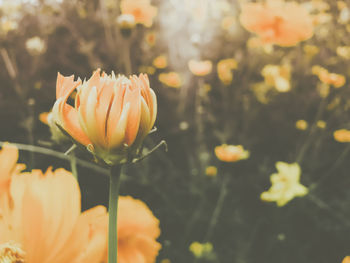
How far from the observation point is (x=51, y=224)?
0.57 feet

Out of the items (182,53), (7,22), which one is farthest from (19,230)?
(182,53)

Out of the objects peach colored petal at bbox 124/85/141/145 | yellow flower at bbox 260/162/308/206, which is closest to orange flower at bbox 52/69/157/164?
peach colored petal at bbox 124/85/141/145

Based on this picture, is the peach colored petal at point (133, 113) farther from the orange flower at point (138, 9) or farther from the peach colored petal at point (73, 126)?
the orange flower at point (138, 9)

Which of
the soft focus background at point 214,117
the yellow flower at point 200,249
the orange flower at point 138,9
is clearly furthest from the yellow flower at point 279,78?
the yellow flower at point 200,249

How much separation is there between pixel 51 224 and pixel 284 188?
0.54 meters

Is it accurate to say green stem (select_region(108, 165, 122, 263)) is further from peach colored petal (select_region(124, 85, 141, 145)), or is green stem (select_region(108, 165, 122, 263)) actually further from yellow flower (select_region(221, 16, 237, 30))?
yellow flower (select_region(221, 16, 237, 30))

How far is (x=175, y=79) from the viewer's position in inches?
52.2

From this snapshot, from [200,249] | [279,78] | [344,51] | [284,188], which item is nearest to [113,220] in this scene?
[284,188]

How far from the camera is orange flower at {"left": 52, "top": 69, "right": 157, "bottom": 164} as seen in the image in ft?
0.58

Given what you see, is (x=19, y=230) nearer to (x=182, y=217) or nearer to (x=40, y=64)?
(x=182, y=217)

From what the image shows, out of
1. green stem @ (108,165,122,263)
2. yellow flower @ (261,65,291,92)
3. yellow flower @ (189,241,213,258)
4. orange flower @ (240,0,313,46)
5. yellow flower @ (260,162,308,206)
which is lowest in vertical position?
green stem @ (108,165,122,263)

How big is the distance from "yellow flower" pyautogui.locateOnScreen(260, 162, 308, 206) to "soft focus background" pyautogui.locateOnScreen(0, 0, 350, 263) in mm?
138

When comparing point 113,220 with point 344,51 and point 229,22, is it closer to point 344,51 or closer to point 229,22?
point 344,51

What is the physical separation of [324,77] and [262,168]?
323 mm
